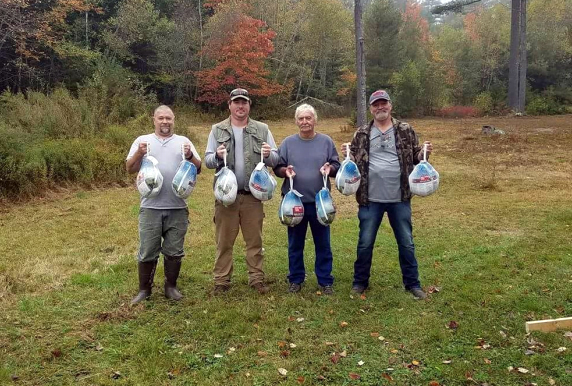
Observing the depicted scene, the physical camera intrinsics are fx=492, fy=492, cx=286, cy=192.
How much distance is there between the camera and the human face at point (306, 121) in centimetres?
430

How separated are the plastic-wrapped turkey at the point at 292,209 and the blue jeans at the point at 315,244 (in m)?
0.18

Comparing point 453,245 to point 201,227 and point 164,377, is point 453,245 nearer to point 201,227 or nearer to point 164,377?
point 201,227

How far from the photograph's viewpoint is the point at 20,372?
3299 millimetres

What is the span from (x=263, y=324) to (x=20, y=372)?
1.76m

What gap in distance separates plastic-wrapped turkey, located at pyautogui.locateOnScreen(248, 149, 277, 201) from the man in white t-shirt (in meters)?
0.53

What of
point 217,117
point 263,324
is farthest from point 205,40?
point 263,324

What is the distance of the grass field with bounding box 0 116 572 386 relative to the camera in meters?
3.34

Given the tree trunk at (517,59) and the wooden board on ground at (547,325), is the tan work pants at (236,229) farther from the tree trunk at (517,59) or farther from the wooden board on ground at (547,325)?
the tree trunk at (517,59)

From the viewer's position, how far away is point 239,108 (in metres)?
4.28

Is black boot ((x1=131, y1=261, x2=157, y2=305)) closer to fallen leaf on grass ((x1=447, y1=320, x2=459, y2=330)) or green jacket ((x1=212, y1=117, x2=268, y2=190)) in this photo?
green jacket ((x1=212, y1=117, x2=268, y2=190))

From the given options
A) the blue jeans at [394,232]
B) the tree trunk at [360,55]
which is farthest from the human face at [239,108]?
the tree trunk at [360,55]

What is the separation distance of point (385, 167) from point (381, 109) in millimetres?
508

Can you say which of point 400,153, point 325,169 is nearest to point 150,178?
point 325,169

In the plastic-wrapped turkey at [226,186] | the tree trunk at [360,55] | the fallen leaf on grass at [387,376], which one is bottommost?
the fallen leaf on grass at [387,376]
